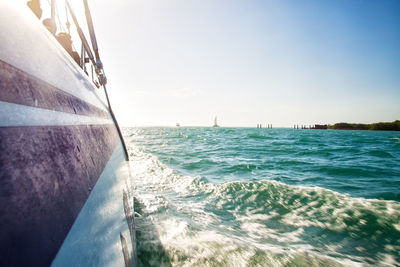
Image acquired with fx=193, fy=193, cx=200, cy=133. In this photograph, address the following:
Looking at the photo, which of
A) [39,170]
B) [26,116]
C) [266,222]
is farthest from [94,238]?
[266,222]

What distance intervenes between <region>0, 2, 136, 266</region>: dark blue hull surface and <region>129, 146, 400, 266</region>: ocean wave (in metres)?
1.32

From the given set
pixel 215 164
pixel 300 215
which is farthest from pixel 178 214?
pixel 215 164

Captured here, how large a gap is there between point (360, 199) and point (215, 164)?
4.12 m

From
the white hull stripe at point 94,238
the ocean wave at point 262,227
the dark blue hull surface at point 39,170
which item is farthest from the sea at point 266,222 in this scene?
the dark blue hull surface at point 39,170

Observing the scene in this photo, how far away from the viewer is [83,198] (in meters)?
0.73

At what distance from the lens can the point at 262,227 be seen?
2748mm

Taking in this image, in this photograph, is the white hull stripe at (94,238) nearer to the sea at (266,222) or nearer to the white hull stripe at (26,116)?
the white hull stripe at (26,116)

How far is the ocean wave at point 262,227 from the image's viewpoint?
191 cm

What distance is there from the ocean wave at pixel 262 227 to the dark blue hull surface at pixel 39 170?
132cm

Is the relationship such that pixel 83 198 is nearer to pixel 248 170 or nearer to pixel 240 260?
pixel 240 260

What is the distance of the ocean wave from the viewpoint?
6.27 feet

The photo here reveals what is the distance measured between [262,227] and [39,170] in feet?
9.49

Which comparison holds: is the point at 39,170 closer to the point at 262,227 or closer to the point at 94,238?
the point at 94,238

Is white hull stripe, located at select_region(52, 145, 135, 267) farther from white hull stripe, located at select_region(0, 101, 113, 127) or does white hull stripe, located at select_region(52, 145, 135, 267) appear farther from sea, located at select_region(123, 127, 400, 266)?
sea, located at select_region(123, 127, 400, 266)
